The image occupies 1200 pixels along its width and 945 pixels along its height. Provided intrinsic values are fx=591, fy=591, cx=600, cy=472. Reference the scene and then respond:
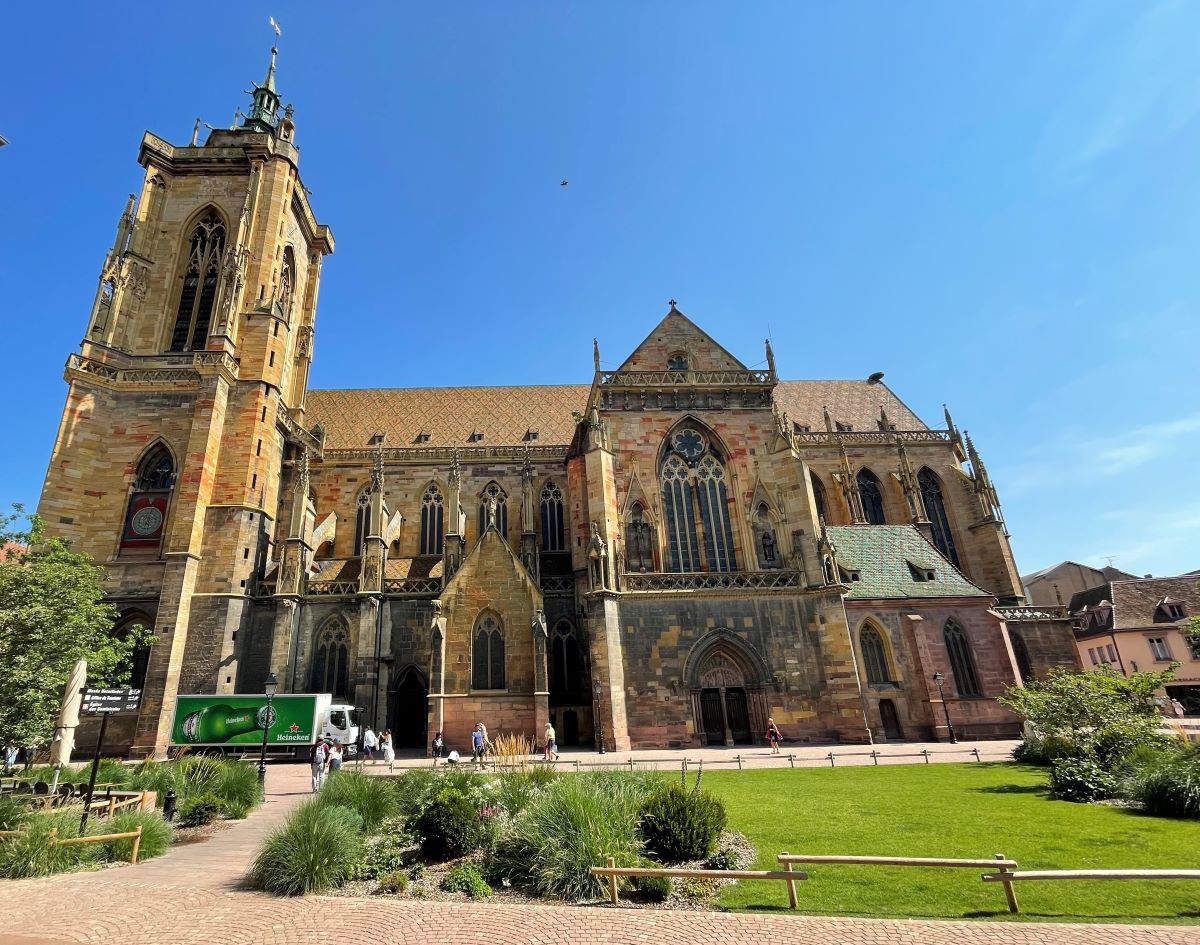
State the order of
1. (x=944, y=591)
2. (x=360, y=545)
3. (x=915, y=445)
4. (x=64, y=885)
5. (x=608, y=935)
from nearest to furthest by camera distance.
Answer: (x=608, y=935), (x=64, y=885), (x=944, y=591), (x=360, y=545), (x=915, y=445)

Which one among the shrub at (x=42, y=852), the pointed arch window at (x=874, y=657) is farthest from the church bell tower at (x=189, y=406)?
the pointed arch window at (x=874, y=657)

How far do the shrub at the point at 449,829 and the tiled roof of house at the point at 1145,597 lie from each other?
4545 cm

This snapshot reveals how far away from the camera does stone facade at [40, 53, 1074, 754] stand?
2364cm

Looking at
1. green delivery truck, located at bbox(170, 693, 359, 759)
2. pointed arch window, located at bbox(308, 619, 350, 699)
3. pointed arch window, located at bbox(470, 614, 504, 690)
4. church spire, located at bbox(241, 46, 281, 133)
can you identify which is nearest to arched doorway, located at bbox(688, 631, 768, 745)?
pointed arch window, located at bbox(470, 614, 504, 690)

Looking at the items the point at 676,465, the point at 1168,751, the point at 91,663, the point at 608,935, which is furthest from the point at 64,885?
the point at 676,465

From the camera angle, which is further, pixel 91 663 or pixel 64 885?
pixel 91 663

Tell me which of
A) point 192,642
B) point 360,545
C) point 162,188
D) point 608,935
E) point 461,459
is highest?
point 162,188

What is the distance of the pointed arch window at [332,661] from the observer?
26328 mm

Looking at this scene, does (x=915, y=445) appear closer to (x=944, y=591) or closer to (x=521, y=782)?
(x=944, y=591)

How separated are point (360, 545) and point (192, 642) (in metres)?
9.47

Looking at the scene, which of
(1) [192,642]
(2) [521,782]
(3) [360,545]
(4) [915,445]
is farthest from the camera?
(4) [915,445]

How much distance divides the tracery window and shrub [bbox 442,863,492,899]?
17.6m

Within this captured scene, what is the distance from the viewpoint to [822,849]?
345 inches

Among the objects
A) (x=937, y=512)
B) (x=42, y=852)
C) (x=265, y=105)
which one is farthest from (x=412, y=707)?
(x=265, y=105)
